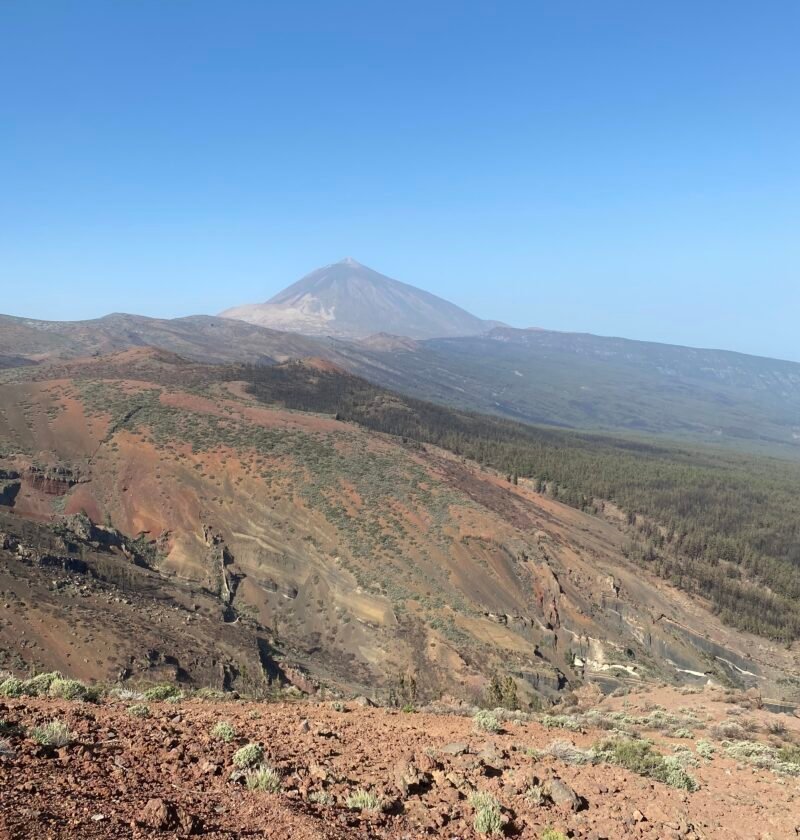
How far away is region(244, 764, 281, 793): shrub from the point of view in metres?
7.45

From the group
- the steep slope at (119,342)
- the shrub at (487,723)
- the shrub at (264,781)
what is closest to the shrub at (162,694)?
the shrub at (264,781)

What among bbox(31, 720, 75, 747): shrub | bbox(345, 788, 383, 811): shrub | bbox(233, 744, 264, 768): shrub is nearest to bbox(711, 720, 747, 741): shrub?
bbox(345, 788, 383, 811): shrub

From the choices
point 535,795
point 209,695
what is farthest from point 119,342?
point 535,795

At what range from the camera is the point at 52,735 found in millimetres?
7766

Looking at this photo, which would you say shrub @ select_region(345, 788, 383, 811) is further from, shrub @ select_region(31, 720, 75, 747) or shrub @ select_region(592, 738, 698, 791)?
shrub @ select_region(592, 738, 698, 791)

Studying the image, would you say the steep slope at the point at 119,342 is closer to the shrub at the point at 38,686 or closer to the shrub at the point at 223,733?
the shrub at the point at 38,686

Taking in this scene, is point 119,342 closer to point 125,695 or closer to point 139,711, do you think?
point 125,695

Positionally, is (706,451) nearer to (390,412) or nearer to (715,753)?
(390,412)

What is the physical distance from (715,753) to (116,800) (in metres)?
12.1

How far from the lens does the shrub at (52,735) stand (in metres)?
7.65

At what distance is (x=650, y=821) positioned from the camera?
27.9 feet

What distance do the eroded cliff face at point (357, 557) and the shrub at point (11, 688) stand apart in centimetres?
1275

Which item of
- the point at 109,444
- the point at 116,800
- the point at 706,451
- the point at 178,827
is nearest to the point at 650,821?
the point at 178,827

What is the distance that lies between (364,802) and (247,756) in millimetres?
1829
